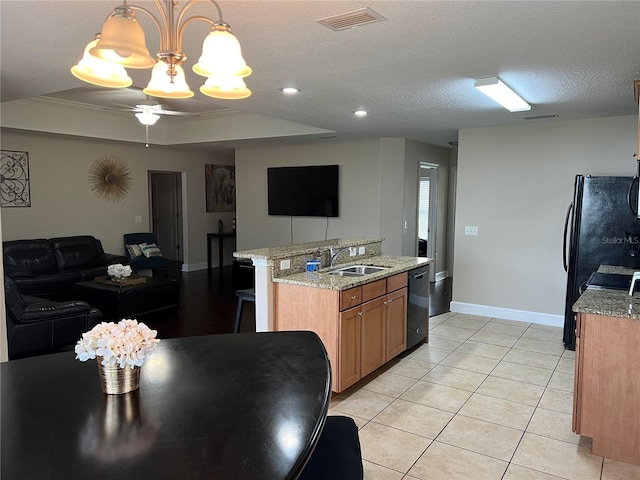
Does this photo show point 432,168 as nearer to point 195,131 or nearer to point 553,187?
point 553,187

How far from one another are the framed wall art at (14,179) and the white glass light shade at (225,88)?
5.92 m

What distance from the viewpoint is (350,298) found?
331 centimetres

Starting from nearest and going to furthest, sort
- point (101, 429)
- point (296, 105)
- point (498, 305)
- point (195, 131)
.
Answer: point (101, 429) → point (296, 105) → point (498, 305) → point (195, 131)

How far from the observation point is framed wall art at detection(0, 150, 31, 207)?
634 cm

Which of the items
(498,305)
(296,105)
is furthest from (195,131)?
(498,305)

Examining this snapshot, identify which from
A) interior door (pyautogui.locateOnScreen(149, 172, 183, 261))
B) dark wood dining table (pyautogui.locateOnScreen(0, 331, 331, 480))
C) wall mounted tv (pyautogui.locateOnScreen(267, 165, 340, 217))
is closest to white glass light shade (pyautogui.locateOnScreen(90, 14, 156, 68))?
dark wood dining table (pyautogui.locateOnScreen(0, 331, 331, 480))

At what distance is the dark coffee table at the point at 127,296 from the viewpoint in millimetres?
5312

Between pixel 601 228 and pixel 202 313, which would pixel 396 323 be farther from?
pixel 202 313

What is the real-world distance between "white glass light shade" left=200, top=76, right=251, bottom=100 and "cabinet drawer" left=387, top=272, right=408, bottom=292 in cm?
233

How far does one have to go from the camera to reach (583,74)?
3.15 metres

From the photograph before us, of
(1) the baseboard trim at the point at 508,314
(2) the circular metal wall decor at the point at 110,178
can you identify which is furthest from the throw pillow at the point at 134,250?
(1) the baseboard trim at the point at 508,314

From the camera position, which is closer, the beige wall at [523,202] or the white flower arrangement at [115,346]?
the white flower arrangement at [115,346]

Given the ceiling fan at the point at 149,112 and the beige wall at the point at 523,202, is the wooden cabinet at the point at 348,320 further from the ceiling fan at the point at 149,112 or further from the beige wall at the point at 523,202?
the ceiling fan at the point at 149,112

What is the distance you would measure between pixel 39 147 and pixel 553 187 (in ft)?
23.0
